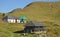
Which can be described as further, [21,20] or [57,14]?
[57,14]

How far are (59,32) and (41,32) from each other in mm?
6754

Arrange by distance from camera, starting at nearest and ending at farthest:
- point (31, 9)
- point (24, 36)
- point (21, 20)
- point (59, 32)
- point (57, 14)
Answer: point (24, 36)
point (59, 32)
point (21, 20)
point (57, 14)
point (31, 9)

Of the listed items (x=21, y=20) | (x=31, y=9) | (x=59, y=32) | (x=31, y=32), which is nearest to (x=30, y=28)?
(x=31, y=32)

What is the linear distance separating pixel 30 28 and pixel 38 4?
111 metres

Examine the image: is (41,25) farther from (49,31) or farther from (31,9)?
(31,9)

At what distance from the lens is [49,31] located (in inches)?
2421

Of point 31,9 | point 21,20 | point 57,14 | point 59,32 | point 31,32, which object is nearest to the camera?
point 31,32

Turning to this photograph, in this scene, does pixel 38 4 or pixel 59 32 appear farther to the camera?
pixel 38 4

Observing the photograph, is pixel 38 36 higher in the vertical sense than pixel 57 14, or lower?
lower

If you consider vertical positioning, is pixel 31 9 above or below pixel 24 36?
above

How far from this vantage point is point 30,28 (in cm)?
5831

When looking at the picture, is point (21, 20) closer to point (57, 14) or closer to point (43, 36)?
point (43, 36)

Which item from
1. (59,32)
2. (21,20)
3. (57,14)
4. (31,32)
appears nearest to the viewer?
(31,32)

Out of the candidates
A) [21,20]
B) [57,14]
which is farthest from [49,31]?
[57,14]
